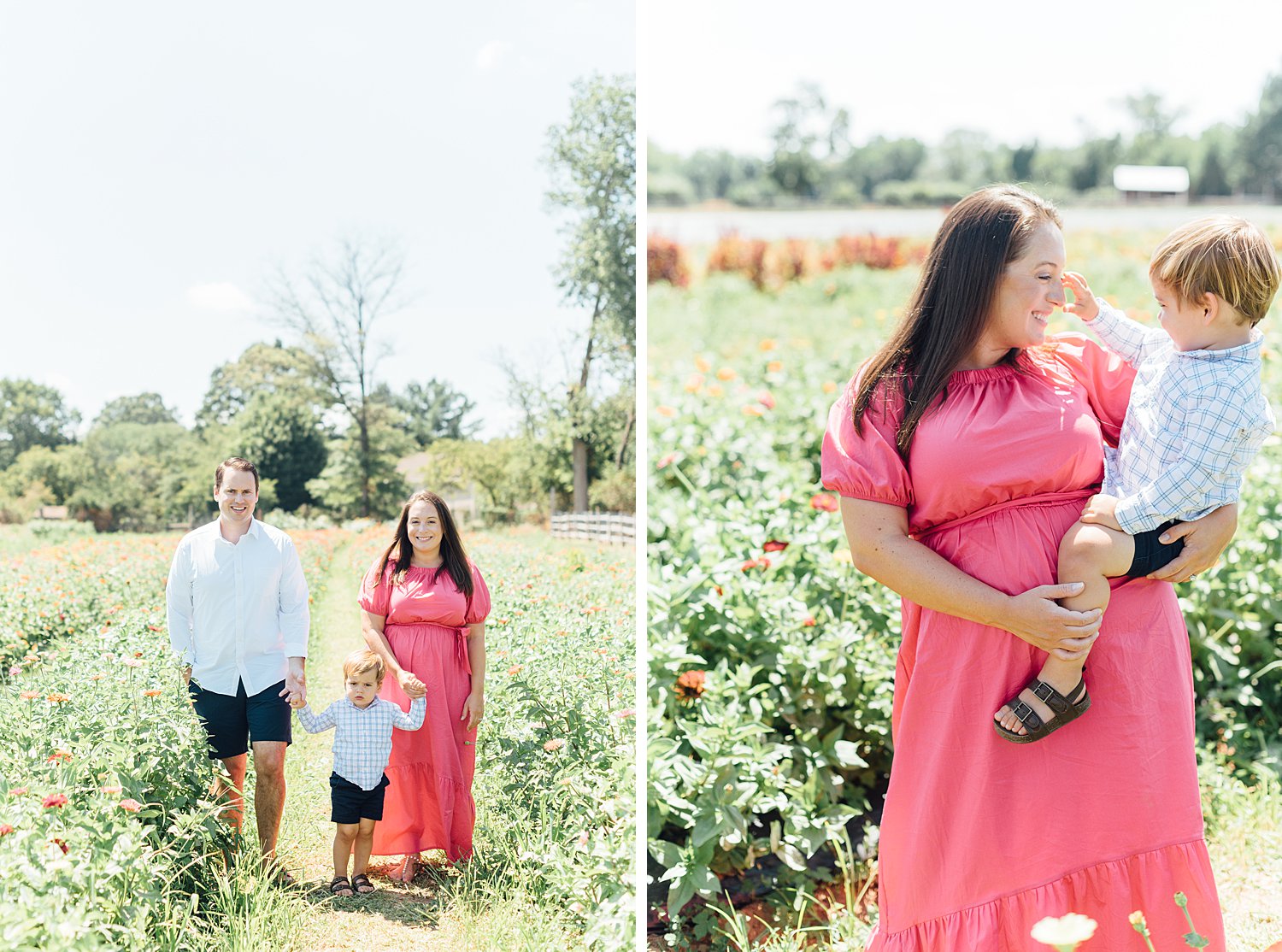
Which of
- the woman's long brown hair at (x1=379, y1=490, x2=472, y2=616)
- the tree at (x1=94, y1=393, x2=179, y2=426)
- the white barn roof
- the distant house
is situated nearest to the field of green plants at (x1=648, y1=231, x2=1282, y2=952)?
the woman's long brown hair at (x1=379, y1=490, x2=472, y2=616)

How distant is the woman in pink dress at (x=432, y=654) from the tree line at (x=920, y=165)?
63.6 feet

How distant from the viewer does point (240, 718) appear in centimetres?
211

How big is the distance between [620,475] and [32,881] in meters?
1.56

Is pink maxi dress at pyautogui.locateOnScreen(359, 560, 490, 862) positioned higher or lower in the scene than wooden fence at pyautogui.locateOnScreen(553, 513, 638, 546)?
lower

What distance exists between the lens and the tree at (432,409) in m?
2.42

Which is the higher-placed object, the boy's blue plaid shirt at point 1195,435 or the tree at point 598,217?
the tree at point 598,217

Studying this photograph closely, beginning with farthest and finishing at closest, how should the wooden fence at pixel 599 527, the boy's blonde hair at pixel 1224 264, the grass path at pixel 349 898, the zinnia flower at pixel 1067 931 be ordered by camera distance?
the wooden fence at pixel 599 527 < the grass path at pixel 349 898 < the boy's blonde hair at pixel 1224 264 < the zinnia flower at pixel 1067 931

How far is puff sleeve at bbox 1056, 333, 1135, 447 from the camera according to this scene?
74.9 inches

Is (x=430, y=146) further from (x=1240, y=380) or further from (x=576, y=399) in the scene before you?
(x=1240, y=380)

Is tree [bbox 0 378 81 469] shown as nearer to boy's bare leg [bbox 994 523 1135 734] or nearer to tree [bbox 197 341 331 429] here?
tree [bbox 197 341 331 429]

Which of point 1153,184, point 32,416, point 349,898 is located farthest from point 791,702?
point 1153,184

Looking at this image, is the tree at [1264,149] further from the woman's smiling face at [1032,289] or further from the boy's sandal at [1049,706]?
the boy's sandal at [1049,706]

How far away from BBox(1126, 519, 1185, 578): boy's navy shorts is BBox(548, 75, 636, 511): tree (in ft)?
4.38

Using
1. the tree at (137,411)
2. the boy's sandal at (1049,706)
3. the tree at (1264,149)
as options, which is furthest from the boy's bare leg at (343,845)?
the tree at (1264,149)
